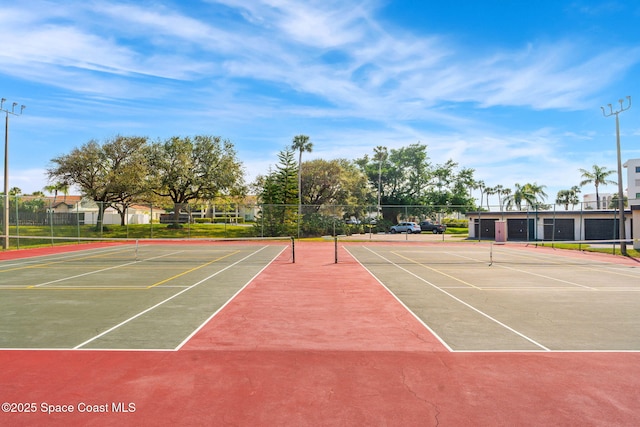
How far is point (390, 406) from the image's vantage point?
18.6 feet

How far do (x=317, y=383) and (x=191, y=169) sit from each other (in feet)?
180

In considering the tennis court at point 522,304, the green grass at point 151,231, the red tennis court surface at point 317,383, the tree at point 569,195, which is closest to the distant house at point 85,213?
the green grass at point 151,231

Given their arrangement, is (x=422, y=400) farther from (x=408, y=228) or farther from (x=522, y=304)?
(x=408, y=228)

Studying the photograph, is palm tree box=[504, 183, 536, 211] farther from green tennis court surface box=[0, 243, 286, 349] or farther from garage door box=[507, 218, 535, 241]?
green tennis court surface box=[0, 243, 286, 349]

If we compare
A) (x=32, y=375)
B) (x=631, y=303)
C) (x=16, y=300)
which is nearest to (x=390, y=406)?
(x=32, y=375)

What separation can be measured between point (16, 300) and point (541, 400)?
1383 centimetres

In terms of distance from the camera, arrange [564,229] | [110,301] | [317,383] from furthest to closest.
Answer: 1. [564,229]
2. [110,301]
3. [317,383]

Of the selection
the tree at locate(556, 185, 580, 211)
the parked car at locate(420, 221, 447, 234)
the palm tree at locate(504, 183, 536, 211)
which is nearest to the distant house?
the parked car at locate(420, 221, 447, 234)

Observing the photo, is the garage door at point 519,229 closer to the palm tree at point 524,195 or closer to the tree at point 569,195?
the palm tree at point 524,195

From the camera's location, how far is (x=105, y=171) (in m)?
52.9

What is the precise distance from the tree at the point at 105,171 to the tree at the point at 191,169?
336 centimetres

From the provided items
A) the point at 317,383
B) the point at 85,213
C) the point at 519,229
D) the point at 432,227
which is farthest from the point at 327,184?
the point at 317,383

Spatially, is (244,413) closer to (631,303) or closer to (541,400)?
(541,400)

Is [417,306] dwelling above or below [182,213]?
below
